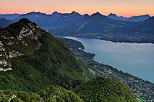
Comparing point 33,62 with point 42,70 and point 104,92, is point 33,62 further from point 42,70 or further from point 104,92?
point 104,92

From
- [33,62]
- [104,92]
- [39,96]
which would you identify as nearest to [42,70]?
[33,62]

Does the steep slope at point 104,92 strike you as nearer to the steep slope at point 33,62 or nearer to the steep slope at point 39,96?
the steep slope at point 39,96

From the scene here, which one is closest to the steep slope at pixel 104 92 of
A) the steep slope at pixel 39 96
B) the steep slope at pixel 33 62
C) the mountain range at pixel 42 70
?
the mountain range at pixel 42 70

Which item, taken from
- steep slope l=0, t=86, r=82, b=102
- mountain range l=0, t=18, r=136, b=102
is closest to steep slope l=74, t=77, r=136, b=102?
mountain range l=0, t=18, r=136, b=102

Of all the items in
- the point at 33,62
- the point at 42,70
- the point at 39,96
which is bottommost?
the point at 42,70

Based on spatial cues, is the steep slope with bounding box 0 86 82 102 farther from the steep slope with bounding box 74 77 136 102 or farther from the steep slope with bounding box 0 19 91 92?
the steep slope with bounding box 0 19 91 92

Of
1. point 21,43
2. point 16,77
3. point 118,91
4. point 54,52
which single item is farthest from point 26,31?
point 118,91
